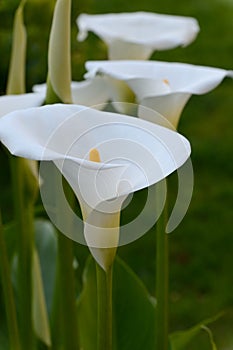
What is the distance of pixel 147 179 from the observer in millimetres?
433

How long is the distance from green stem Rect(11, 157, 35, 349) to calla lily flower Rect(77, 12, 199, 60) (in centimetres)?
18

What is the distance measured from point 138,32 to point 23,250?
0.90ft

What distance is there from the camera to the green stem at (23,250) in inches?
25.5

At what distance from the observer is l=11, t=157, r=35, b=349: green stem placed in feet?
2.12

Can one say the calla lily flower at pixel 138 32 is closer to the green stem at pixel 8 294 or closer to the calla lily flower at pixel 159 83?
the calla lily flower at pixel 159 83

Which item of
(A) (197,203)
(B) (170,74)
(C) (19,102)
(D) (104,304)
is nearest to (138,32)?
(B) (170,74)

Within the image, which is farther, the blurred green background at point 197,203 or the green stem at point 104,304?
the blurred green background at point 197,203

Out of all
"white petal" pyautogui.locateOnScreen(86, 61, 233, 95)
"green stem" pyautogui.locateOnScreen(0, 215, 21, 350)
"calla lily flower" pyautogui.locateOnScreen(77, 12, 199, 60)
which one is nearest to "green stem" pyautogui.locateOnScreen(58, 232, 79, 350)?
"green stem" pyautogui.locateOnScreen(0, 215, 21, 350)

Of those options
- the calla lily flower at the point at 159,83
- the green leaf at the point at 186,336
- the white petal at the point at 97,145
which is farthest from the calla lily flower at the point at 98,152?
the green leaf at the point at 186,336

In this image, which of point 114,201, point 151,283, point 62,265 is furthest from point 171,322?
point 114,201

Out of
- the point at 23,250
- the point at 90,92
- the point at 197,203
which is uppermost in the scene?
the point at 90,92

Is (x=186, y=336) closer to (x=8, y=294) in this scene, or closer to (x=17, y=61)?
(x=8, y=294)

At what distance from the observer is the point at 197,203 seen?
1781 millimetres

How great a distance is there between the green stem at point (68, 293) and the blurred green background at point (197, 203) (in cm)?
14
